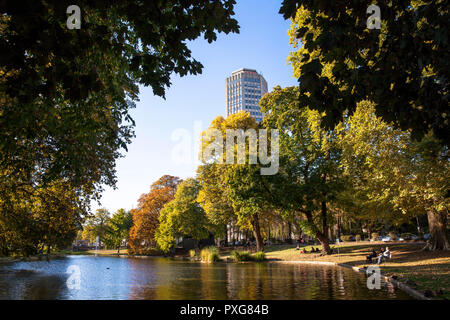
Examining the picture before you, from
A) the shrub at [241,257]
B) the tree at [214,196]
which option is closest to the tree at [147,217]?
the tree at [214,196]

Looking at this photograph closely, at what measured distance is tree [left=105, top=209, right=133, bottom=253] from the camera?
3100 inches

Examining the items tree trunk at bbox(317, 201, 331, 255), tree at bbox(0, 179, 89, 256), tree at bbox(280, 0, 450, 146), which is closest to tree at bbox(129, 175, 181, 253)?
tree trunk at bbox(317, 201, 331, 255)

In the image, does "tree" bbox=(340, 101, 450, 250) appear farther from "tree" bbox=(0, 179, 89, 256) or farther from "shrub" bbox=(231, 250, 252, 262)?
"shrub" bbox=(231, 250, 252, 262)

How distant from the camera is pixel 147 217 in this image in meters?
60.5

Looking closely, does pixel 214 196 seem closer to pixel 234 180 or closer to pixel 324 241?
pixel 234 180

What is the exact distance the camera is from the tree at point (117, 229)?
78750 mm

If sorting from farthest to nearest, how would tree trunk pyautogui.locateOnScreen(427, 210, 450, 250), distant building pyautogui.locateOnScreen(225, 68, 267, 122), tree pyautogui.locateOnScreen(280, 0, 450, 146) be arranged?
distant building pyautogui.locateOnScreen(225, 68, 267, 122) → tree trunk pyautogui.locateOnScreen(427, 210, 450, 250) → tree pyautogui.locateOnScreen(280, 0, 450, 146)

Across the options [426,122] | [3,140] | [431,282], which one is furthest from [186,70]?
[431,282]

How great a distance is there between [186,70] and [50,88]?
94.8 inches

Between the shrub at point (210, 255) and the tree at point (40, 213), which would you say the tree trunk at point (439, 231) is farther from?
the tree at point (40, 213)

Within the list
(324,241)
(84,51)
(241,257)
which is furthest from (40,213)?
(324,241)

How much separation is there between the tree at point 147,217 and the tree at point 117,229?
15.2m

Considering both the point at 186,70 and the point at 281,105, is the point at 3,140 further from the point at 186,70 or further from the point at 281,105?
the point at 281,105

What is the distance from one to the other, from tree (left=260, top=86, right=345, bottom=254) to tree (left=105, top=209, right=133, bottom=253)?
57.4 m
